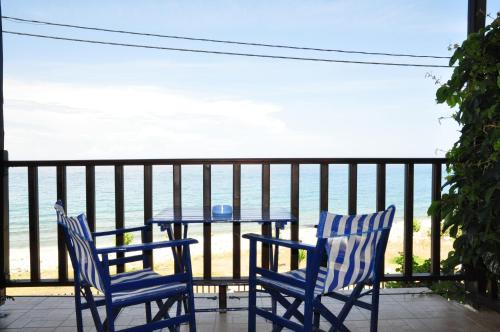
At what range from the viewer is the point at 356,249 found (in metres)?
1.96

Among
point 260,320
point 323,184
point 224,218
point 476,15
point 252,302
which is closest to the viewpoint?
point 252,302

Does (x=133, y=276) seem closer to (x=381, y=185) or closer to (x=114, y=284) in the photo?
(x=114, y=284)

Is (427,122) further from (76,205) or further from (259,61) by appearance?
(76,205)

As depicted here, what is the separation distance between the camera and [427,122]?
3077 centimetres

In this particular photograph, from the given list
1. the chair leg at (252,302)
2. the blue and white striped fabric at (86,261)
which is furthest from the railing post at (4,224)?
the chair leg at (252,302)

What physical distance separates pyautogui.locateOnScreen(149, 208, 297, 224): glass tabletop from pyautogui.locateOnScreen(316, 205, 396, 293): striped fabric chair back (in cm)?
40

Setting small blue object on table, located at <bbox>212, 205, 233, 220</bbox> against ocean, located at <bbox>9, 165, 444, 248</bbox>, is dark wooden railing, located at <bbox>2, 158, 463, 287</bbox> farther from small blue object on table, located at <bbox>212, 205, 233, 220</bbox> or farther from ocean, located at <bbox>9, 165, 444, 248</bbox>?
ocean, located at <bbox>9, 165, 444, 248</bbox>

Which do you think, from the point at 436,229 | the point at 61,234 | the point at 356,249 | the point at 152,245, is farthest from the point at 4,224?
the point at 436,229

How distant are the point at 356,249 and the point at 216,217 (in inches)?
33.5

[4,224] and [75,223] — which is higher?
[75,223]

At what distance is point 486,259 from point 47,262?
15.6 metres

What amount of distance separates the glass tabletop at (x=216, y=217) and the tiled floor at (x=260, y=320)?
26.7 inches

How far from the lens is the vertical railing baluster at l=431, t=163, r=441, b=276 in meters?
3.25

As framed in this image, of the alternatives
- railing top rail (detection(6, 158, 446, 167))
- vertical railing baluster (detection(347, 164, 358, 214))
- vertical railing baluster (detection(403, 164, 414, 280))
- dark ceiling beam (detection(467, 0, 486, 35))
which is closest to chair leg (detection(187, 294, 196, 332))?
railing top rail (detection(6, 158, 446, 167))
